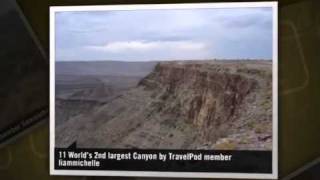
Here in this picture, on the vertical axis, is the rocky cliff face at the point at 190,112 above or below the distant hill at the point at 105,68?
below

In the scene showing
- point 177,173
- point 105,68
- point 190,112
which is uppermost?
point 105,68

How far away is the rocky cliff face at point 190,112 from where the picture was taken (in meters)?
3.12

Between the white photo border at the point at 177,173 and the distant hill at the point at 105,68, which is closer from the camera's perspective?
the white photo border at the point at 177,173

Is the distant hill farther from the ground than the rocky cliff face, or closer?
farther from the ground

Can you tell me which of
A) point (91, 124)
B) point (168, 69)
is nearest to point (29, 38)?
point (91, 124)

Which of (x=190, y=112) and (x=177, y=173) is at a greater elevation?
(x=190, y=112)

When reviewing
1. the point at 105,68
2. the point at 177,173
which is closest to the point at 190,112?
the point at 177,173

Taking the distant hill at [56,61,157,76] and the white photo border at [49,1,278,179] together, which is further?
the distant hill at [56,61,157,76]

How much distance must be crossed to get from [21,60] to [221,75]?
4.38 feet

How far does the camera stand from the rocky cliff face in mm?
3121

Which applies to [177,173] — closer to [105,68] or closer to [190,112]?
[190,112]

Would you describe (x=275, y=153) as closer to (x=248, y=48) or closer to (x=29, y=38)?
(x=248, y=48)

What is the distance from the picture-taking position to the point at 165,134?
3.19 m

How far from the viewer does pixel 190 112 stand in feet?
10.4
